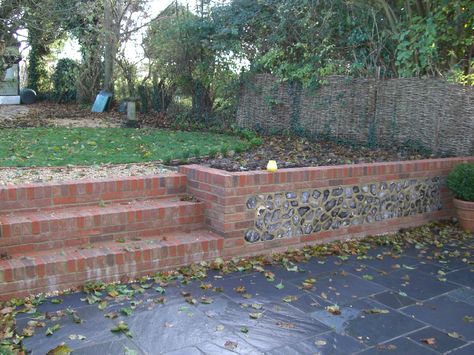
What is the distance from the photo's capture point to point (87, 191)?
459 cm

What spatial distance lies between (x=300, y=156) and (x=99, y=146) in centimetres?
300

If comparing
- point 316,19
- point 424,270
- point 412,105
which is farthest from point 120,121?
point 424,270

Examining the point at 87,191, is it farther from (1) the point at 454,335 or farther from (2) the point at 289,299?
(1) the point at 454,335

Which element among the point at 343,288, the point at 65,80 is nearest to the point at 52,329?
the point at 343,288

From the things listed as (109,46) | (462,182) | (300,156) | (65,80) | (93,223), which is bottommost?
(93,223)

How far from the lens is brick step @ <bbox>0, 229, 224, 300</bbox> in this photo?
3.70 metres

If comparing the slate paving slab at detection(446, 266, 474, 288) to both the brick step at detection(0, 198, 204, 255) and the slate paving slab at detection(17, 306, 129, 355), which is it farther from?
the slate paving slab at detection(17, 306, 129, 355)

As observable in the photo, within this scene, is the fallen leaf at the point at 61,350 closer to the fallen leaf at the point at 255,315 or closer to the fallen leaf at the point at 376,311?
the fallen leaf at the point at 255,315

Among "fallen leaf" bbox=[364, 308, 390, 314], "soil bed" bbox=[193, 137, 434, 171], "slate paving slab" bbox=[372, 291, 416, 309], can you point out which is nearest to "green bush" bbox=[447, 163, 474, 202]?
"soil bed" bbox=[193, 137, 434, 171]

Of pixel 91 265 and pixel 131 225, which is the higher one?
pixel 131 225

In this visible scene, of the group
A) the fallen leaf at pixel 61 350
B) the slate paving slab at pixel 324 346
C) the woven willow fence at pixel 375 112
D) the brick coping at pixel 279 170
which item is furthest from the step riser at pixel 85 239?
the woven willow fence at pixel 375 112

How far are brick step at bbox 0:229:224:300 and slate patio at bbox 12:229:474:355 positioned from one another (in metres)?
0.19

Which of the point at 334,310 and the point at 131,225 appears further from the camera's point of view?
the point at 131,225

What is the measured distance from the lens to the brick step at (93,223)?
400cm
